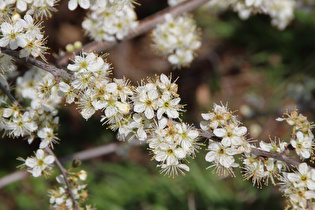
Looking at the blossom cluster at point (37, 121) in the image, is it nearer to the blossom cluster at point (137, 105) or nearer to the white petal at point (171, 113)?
the blossom cluster at point (137, 105)

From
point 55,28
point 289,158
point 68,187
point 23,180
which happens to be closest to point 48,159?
point 68,187

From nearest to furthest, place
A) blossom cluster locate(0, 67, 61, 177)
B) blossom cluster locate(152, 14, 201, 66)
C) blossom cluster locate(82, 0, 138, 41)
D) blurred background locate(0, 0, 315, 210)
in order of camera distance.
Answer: blossom cluster locate(0, 67, 61, 177) → blossom cluster locate(82, 0, 138, 41) → blossom cluster locate(152, 14, 201, 66) → blurred background locate(0, 0, 315, 210)

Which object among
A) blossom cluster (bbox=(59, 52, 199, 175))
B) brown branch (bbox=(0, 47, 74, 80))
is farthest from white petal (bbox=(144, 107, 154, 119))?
brown branch (bbox=(0, 47, 74, 80))

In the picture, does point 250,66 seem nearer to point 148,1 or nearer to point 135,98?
point 148,1

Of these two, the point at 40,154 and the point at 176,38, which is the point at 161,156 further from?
the point at 176,38

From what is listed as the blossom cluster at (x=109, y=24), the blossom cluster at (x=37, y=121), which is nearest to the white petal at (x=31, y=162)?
the blossom cluster at (x=37, y=121)

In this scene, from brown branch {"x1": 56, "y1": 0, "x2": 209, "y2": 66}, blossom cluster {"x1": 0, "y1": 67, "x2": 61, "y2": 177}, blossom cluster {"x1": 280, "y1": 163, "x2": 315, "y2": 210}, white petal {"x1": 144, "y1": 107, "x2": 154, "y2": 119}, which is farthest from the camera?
brown branch {"x1": 56, "y1": 0, "x2": 209, "y2": 66}

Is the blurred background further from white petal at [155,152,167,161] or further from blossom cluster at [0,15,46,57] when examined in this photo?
blossom cluster at [0,15,46,57]
